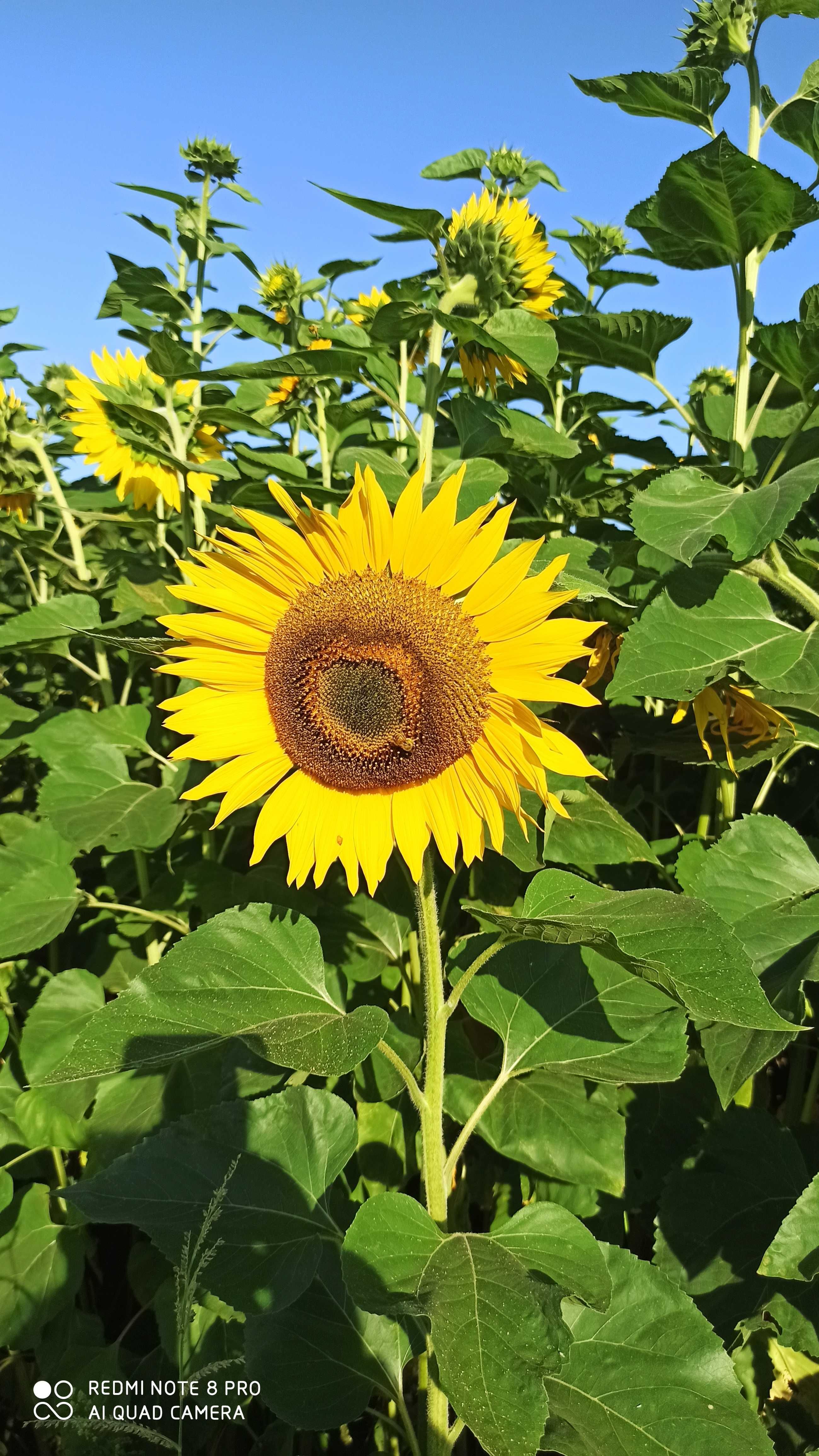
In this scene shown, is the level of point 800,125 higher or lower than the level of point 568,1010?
higher

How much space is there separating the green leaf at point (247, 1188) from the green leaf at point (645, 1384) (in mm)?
350

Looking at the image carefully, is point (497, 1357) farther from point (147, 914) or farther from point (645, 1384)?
point (147, 914)

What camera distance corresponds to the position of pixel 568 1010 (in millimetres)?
1475

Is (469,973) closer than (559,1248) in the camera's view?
No

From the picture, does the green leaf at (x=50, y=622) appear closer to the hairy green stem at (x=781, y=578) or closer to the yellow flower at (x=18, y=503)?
the yellow flower at (x=18, y=503)

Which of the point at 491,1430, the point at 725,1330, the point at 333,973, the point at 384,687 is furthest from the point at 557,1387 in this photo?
the point at 384,687

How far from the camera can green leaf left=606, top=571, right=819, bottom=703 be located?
4.78 feet

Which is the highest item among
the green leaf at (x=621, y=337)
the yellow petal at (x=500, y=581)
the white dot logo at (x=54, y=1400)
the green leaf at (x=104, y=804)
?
the green leaf at (x=621, y=337)

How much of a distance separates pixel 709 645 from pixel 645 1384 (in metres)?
1.01

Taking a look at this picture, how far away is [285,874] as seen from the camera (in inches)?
75.9

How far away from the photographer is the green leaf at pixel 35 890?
194 centimetres

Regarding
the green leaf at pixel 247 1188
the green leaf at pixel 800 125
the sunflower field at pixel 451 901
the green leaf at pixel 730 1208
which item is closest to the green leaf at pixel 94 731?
the sunflower field at pixel 451 901

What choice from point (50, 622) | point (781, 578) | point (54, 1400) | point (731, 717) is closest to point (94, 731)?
point (50, 622)

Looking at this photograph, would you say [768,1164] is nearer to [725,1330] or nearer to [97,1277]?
[725,1330]
